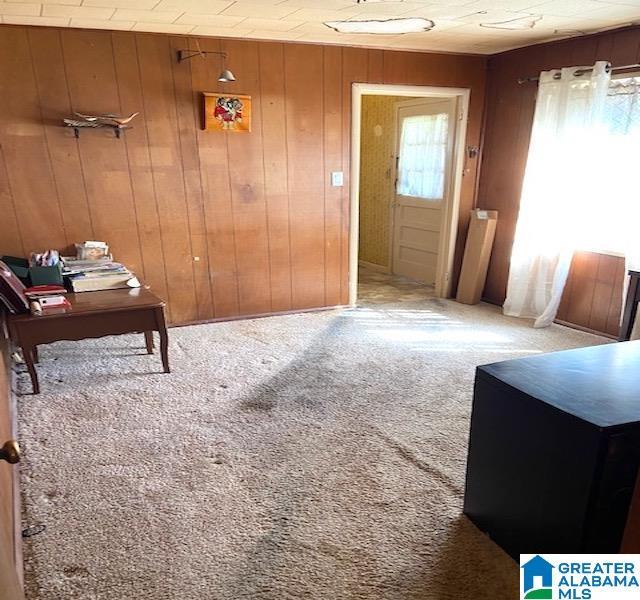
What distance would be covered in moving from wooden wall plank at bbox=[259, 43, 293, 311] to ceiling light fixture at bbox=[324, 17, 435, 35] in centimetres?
61

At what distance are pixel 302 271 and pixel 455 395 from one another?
194cm

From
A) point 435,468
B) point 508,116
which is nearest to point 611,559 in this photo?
point 435,468

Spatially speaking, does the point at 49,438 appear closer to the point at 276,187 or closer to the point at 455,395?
the point at 455,395

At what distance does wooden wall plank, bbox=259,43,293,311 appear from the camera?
152 inches

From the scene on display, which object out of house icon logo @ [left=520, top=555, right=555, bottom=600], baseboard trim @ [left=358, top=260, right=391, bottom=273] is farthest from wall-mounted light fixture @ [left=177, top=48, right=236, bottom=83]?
house icon logo @ [left=520, top=555, right=555, bottom=600]

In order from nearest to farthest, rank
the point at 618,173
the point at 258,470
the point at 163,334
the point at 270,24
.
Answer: the point at 258,470 → the point at 163,334 → the point at 270,24 → the point at 618,173

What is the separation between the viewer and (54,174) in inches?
138

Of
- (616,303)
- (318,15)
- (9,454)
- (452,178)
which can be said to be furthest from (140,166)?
(616,303)

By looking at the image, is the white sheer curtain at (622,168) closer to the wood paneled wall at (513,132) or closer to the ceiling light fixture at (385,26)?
the wood paneled wall at (513,132)

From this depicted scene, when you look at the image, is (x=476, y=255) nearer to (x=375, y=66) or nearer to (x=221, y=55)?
(x=375, y=66)

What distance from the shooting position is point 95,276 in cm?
329

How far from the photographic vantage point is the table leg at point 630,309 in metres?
3.17

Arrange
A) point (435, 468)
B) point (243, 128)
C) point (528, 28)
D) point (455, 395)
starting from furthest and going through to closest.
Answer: point (243, 128) → point (528, 28) → point (455, 395) → point (435, 468)

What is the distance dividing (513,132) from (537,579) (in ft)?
12.6
